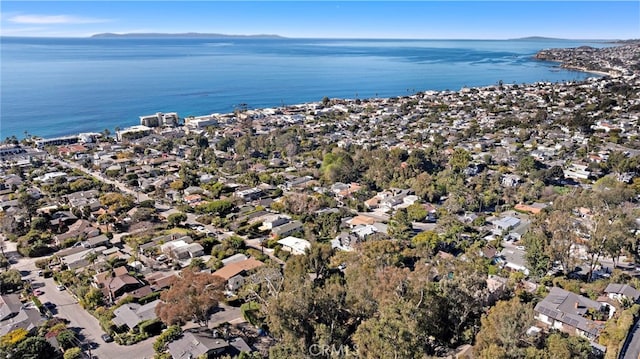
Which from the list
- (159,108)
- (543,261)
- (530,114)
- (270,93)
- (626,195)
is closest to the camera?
(543,261)

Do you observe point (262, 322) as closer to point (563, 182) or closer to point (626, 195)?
point (626, 195)

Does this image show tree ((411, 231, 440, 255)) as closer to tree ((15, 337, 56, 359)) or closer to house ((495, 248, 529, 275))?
house ((495, 248, 529, 275))

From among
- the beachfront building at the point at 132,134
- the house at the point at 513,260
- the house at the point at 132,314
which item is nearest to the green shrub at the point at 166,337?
the house at the point at 132,314

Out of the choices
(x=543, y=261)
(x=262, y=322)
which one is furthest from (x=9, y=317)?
(x=543, y=261)

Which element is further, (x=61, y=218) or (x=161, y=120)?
(x=161, y=120)

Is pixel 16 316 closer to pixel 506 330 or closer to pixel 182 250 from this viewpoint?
pixel 182 250

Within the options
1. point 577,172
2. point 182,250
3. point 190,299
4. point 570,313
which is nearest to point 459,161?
point 577,172

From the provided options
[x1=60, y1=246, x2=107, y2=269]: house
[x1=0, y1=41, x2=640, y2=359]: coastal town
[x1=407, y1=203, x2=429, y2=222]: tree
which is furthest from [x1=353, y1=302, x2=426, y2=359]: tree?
[x1=60, y1=246, x2=107, y2=269]: house
